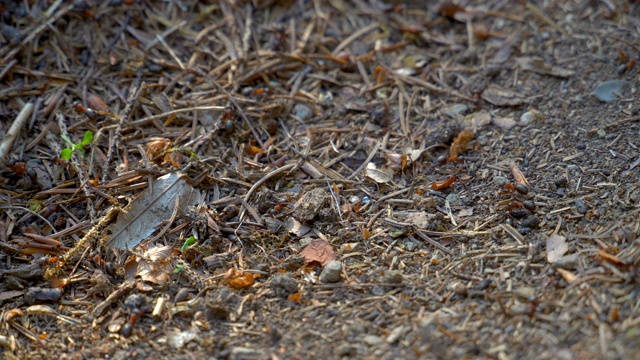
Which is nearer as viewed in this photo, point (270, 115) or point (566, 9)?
point (270, 115)

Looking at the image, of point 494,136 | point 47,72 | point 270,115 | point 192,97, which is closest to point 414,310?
point 494,136

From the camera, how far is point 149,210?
10.2 ft

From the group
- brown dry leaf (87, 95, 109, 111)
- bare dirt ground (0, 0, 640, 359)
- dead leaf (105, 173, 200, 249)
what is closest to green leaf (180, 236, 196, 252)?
bare dirt ground (0, 0, 640, 359)

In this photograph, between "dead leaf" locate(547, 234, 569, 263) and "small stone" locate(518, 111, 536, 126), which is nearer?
"dead leaf" locate(547, 234, 569, 263)

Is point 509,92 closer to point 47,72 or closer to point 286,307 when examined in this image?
point 286,307

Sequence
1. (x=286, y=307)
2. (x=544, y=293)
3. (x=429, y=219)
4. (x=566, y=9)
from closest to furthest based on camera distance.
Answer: (x=544, y=293) < (x=286, y=307) < (x=429, y=219) < (x=566, y=9)

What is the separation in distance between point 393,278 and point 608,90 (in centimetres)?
187

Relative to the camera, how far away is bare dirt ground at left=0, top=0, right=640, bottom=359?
248 cm

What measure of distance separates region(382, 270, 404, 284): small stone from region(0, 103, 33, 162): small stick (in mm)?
2248

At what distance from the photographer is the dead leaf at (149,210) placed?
119 inches

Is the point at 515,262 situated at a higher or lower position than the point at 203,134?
lower

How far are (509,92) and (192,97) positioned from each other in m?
1.97

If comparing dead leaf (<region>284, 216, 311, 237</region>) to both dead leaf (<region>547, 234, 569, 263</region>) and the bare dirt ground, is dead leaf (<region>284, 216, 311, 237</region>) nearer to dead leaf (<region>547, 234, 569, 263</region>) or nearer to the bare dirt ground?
the bare dirt ground

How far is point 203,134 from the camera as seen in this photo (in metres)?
3.48
